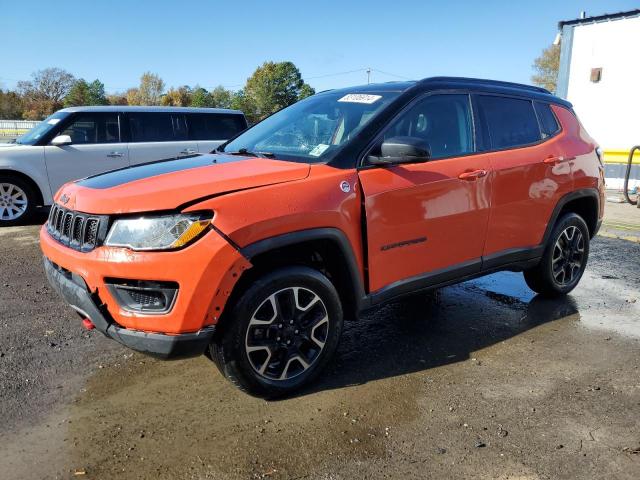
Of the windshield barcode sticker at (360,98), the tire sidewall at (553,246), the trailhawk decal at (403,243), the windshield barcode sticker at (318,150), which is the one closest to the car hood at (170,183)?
the windshield barcode sticker at (318,150)

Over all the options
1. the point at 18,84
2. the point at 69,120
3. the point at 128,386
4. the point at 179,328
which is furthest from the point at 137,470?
the point at 18,84

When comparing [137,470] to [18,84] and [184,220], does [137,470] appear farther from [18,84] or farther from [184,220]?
[18,84]

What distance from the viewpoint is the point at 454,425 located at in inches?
109

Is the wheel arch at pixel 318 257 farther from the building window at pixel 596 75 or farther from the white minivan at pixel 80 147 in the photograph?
the building window at pixel 596 75

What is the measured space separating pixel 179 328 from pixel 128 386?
2.95ft

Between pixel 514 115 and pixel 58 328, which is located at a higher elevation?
pixel 514 115

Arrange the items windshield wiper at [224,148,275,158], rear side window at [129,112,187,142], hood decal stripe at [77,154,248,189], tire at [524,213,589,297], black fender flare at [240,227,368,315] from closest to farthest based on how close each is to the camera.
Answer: black fender flare at [240,227,368,315] → hood decal stripe at [77,154,248,189] → windshield wiper at [224,148,275,158] → tire at [524,213,589,297] → rear side window at [129,112,187,142]

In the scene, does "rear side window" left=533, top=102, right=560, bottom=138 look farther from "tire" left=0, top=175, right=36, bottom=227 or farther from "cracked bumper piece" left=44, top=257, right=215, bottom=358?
"tire" left=0, top=175, right=36, bottom=227

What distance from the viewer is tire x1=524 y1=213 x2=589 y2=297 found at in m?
4.52

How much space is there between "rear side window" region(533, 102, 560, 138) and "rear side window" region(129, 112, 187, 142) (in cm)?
649

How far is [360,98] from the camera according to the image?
369 centimetres

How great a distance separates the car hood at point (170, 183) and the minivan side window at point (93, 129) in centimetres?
571

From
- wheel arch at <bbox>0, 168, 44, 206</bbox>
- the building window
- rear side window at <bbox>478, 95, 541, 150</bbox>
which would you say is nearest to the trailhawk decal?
rear side window at <bbox>478, 95, 541, 150</bbox>

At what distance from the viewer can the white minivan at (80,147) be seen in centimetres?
796
